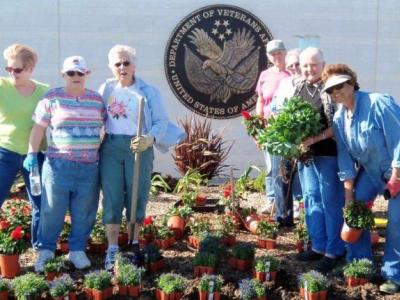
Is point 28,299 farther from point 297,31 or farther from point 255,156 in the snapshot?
point 297,31

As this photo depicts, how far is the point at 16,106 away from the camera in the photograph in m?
5.04

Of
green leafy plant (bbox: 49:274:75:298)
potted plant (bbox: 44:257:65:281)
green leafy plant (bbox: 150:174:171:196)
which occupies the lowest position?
green leafy plant (bbox: 49:274:75:298)

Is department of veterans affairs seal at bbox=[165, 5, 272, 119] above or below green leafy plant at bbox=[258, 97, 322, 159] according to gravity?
above

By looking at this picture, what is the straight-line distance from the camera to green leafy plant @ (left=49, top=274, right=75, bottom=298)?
441 centimetres

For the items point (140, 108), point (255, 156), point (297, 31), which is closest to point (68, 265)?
point (140, 108)

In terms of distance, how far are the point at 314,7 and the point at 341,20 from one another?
431 mm

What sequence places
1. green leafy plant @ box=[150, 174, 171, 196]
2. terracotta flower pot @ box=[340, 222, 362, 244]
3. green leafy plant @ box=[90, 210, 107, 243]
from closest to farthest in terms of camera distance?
terracotta flower pot @ box=[340, 222, 362, 244], green leafy plant @ box=[90, 210, 107, 243], green leafy plant @ box=[150, 174, 171, 196]

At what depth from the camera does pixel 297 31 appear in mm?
9133

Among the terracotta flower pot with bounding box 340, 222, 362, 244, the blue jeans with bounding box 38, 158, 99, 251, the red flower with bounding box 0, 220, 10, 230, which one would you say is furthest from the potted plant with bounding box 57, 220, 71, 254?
the terracotta flower pot with bounding box 340, 222, 362, 244

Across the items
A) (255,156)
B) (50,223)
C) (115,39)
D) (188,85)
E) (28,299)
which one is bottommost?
(28,299)

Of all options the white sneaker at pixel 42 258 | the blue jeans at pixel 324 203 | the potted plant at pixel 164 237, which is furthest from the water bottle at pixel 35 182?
the blue jeans at pixel 324 203

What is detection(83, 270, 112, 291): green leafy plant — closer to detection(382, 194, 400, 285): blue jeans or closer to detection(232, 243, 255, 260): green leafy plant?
detection(232, 243, 255, 260): green leafy plant

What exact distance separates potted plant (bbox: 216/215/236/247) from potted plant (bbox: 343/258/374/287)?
123 centimetres

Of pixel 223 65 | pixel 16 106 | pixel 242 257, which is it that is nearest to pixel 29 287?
pixel 16 106
